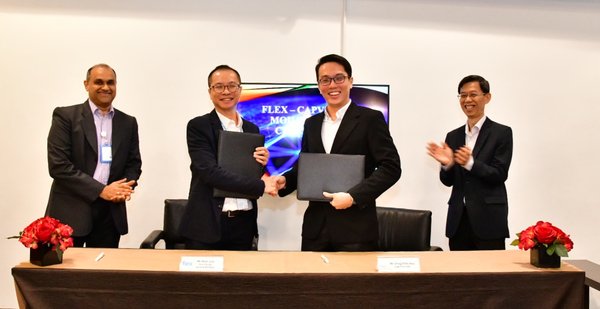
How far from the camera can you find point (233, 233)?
2461mm

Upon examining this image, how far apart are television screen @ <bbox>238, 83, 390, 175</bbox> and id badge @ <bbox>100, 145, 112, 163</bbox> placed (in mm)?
1151

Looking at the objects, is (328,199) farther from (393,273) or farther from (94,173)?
(94,173)

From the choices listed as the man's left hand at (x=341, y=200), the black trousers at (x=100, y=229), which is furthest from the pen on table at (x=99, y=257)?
the man's left hand at (x=341, y=200)

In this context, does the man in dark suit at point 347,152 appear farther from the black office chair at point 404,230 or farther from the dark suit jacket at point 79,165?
the dark suit jacket at point 79,165

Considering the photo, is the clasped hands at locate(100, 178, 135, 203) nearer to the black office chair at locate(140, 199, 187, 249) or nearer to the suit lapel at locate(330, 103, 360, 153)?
the black office chair at locate(140, 199, 187, 249)

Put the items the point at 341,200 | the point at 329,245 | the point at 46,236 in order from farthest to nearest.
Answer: the point at 329,245 < the point at 341,200 < the point at 46,236

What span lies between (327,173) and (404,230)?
1.28 metres

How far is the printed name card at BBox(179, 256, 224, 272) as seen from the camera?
1.74m

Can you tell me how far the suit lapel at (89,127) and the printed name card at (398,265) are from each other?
1803 mm

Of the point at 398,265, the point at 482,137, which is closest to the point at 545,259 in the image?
the point at 398,265

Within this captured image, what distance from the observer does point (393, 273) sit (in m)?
1.74

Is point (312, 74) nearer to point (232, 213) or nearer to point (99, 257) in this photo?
point (232, 213)

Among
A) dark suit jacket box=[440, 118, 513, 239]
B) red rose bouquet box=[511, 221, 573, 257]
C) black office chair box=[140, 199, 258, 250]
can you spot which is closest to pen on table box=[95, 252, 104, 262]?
black office chair box=[140, 199, 258, 250]

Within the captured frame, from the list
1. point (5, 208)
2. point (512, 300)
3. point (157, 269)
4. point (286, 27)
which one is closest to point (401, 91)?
point (286, 27)
